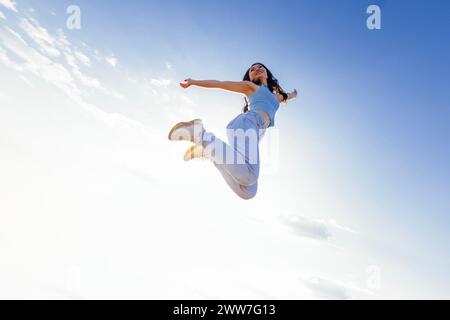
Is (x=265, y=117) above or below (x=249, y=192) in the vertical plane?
above

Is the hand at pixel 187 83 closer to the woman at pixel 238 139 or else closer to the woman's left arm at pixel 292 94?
the woman at pixel 238 139

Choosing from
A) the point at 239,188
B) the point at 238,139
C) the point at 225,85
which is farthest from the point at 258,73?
the point at 239,188

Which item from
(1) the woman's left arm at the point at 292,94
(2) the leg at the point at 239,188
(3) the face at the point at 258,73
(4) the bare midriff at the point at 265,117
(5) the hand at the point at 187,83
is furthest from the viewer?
(1) the woman's left arm at the point at 292,94

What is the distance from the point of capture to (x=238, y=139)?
4.87m

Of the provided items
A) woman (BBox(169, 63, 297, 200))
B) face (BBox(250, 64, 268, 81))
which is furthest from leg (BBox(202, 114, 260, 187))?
face (BBox(250, 64, 268, 81))

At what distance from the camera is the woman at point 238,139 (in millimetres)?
4602

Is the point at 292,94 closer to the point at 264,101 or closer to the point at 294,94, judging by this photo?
the point at 294,94

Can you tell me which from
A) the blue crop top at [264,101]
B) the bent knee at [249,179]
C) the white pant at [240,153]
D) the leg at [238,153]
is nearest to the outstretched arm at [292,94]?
the blue crop top at [264,101]

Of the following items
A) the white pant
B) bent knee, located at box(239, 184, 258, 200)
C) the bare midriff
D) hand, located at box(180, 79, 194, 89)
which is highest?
hand, located at box(180, 79, 194, 89)

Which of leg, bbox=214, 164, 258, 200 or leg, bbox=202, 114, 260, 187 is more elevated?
leg, bbox=202, 114, 260, 187

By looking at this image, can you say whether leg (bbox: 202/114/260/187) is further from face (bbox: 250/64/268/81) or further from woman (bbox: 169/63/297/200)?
face (bbox: 250/64/268/81)

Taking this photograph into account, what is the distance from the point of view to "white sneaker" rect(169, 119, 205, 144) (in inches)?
185

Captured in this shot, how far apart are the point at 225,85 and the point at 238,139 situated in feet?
2.81

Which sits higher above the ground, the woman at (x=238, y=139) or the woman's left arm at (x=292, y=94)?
the woman's left arm at (x=292, y=94)
